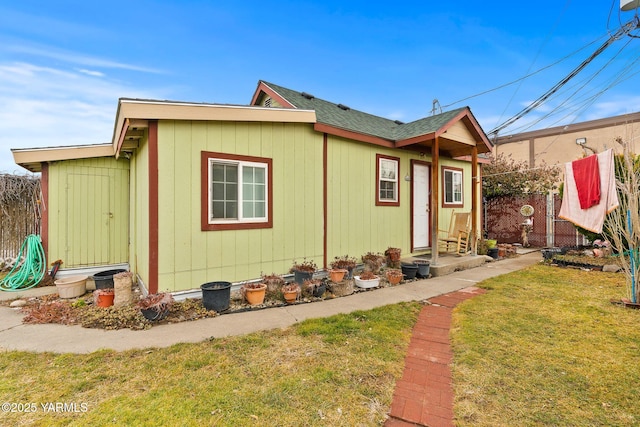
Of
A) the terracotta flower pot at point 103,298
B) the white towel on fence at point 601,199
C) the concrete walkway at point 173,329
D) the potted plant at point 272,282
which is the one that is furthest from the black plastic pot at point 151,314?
the white towel on fence at point 601,199

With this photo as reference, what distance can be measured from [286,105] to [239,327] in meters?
5.42

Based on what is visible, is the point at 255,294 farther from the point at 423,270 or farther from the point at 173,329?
the point at 423,270

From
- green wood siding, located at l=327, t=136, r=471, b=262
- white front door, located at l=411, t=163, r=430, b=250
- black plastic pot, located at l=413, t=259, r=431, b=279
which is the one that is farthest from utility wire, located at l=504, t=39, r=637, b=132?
black plastic pot, located at l=413, t=259, r=431, b=279

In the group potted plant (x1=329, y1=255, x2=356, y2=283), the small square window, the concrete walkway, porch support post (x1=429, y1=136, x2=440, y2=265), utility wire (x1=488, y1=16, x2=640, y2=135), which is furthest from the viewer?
utility wire (x1=488, y1=16, x2=640, y2=135)

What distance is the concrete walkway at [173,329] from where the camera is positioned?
3248 mm

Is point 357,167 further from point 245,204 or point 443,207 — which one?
point 443,207

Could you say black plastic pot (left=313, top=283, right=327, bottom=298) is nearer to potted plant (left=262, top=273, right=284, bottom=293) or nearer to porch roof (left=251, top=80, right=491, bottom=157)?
potted plant (left=262, top=273, right=284, bottom=293)

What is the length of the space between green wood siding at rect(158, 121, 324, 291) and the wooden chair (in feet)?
13.9

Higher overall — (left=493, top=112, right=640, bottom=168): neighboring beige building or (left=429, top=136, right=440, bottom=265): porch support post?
(left=493, top=112, right=640, bottom=168): neighboring beige building

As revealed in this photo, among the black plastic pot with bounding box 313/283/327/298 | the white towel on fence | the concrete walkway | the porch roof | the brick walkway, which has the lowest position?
the brick walkway

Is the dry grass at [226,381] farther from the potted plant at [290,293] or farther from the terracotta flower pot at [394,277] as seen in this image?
the terracotta flower pot at [394,277]

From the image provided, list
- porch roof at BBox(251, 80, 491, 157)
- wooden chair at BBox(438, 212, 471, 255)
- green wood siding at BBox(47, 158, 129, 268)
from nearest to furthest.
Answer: green wood siding at BBox(47, 158, 129, 268) < porch roof at BBox(251, 80, 491, 157) < wooden chair at BBox(438, 212, 471, 255)

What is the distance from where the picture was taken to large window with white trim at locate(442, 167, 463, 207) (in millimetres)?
9000

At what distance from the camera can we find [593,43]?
30.2 ft
